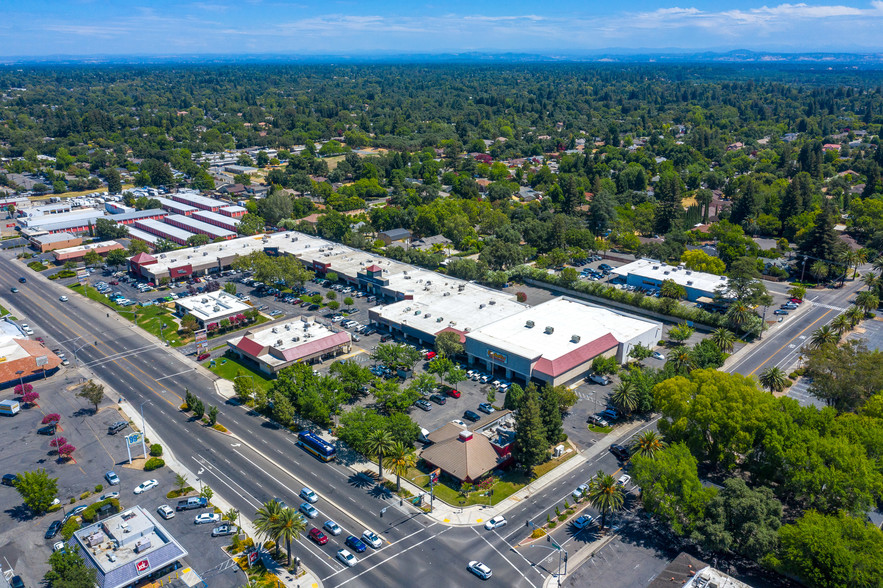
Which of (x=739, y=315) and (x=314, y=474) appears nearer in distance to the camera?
(x=314, y=474)

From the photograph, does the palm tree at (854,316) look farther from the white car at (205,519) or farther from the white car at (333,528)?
the white car at (205,519)

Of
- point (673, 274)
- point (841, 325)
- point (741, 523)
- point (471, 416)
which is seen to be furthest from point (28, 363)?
point (841, 325)

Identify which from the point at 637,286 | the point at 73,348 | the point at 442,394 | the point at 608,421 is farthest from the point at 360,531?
the point at 637,286

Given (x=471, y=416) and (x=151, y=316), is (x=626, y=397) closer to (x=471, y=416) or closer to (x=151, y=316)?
(x=471, y=416)

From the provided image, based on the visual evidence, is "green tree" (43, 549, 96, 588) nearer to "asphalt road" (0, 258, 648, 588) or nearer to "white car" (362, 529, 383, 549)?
"asphalt road" (0, 258, 648, 588)

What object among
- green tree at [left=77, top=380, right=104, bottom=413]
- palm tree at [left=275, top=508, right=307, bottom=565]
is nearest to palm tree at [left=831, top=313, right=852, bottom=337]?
palm tree at [left=275, top=508, right=307, bottom=565]

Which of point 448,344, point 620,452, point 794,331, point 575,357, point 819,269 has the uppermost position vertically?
point 575,357

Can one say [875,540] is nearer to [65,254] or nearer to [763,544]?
[763,544]
